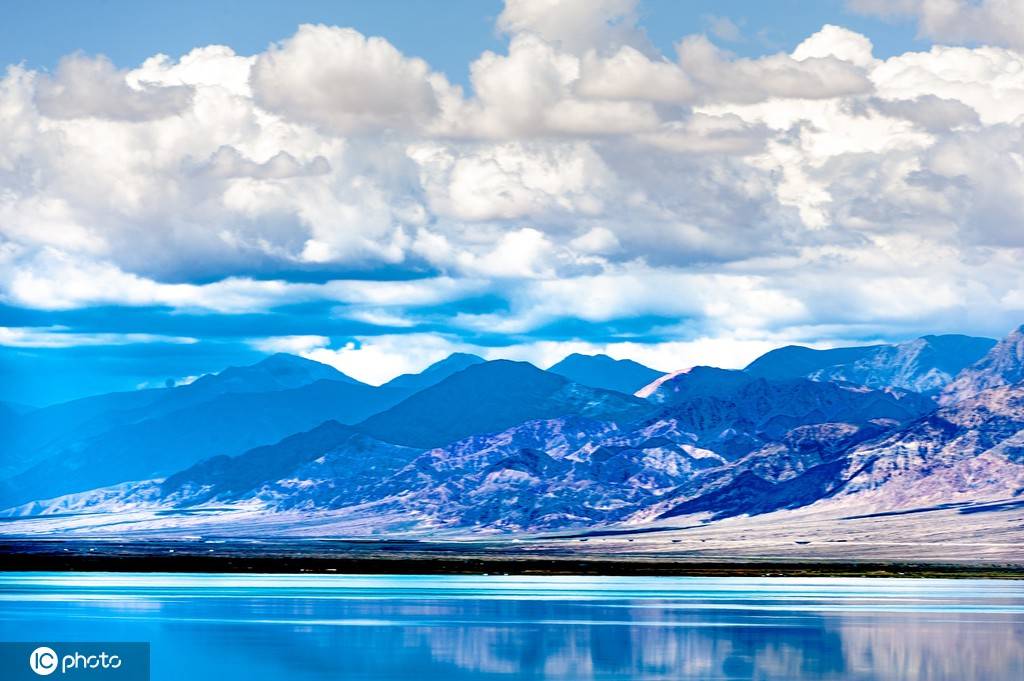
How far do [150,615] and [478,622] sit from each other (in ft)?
96.8

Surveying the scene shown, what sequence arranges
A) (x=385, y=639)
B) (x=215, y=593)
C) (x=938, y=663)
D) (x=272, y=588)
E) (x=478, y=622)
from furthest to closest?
(x=272, y=588) < (x=215, y=593) < (x=478, y=622) < (x=385, y=639) < (x=938, y=663)

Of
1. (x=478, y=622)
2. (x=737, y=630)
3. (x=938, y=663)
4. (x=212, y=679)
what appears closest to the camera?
(x=212, y=679)

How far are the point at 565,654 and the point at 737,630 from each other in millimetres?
24725

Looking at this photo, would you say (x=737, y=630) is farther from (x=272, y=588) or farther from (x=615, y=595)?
(x=272, y=588)

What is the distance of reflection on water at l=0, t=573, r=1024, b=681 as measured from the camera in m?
94.5

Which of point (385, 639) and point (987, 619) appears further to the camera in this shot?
point (987, 619)

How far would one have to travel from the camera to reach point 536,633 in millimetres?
120750

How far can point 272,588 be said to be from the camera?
196500 mm

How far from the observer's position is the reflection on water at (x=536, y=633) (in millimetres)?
94500

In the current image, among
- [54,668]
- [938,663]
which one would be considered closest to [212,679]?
[54,668]

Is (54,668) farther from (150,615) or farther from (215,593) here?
(215,593)

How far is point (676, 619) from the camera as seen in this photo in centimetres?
13675

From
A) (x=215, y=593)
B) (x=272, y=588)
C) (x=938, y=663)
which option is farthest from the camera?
(x=272, y=588)

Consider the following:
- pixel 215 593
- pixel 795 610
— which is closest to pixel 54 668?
pixel 795 610
